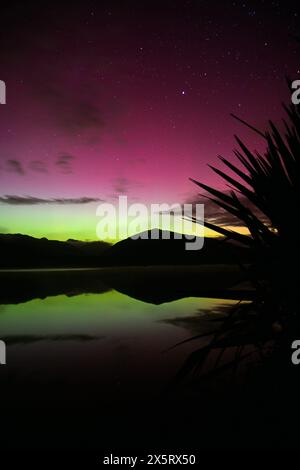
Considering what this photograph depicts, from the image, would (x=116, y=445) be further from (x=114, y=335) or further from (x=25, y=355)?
(x=114, y=335)

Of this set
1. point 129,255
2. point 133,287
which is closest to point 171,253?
point 129,255

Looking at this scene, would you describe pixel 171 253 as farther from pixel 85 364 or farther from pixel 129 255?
pixel 85 364

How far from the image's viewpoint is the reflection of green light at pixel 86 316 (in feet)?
17.8

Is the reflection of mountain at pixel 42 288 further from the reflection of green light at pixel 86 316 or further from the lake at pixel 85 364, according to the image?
the lake at pixel 85 364

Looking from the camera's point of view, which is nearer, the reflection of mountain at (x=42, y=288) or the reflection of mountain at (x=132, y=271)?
the reflection of mountain at (x=132, y=271)

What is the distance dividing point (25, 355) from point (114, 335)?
4.31ft

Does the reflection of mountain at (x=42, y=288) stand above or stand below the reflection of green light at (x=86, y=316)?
above

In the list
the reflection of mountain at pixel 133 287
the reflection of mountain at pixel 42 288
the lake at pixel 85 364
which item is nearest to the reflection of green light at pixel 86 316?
the lake at pixel 85 364

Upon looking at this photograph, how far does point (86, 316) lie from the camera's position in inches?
258

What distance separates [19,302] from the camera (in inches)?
339

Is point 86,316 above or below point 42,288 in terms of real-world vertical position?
below

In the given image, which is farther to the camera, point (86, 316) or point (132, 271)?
point (132, 271)

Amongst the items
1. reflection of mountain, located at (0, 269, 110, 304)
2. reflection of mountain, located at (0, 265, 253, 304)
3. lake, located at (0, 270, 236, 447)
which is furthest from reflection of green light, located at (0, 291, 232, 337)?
reflection of mountain, located at (0, 269, 110, 304)

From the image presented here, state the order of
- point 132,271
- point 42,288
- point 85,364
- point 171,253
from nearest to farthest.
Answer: point 85,364, point 42,288, point 132,271, point 171,253
